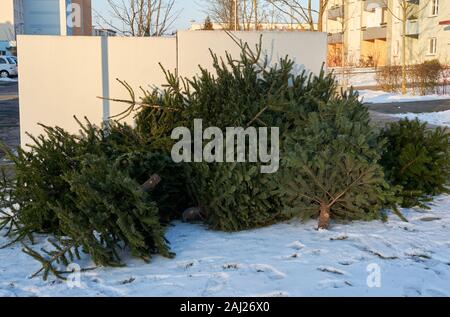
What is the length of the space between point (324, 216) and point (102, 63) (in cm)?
352

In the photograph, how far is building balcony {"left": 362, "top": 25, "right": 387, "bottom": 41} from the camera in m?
48.8

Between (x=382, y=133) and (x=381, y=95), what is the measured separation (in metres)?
18.3

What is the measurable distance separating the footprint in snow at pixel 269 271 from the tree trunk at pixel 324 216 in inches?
45.8

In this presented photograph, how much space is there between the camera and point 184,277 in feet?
13.1

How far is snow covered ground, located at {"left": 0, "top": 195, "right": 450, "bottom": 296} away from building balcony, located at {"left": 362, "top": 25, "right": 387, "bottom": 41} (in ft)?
153

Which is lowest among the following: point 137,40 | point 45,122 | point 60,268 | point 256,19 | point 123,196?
point 60,268

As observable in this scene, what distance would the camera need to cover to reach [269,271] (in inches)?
160

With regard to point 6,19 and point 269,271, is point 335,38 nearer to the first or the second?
point 6,19

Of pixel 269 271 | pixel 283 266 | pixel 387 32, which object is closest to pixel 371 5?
pixel 387 32

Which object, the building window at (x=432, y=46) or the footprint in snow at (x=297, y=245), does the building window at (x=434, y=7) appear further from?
the footprint in snow at (x=297, y=245)

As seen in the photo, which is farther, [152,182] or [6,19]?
[6,19]

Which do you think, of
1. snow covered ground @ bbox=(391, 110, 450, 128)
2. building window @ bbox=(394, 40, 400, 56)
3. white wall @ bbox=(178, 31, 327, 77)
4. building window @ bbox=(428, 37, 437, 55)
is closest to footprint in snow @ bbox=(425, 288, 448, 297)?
white wall @ bbox=(178, 31, 327, 77)
